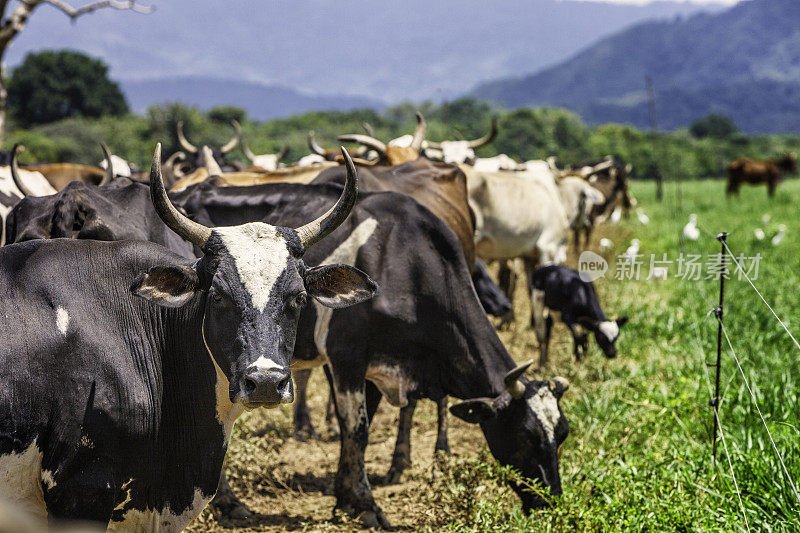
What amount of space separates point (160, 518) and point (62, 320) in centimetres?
97

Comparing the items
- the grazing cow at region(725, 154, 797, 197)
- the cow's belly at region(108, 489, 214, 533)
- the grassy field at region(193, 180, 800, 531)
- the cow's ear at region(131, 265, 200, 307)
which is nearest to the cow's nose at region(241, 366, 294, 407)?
the cow's ear at region(131, 265, 200, 307)

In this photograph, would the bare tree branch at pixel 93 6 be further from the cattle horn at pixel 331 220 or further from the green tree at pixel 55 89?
the green tree at pixel 55 89

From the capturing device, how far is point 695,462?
15.4 ft

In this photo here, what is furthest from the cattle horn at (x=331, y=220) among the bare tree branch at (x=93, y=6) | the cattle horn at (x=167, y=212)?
the bare tree branch at (x=93, y=6)

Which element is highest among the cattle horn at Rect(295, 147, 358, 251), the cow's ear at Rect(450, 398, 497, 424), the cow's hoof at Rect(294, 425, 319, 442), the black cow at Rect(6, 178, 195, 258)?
the cattle horn at Rect(295, 147, 358, 251)

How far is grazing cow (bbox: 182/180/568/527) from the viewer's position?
15.0 ft

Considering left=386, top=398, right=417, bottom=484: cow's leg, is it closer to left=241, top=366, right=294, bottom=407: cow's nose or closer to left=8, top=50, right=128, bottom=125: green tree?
left=241, top=366, right=294, bottom=407: cow's nose

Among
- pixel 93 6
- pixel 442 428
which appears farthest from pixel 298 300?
pixel 93 6

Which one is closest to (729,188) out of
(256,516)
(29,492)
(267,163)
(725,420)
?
(267,163)

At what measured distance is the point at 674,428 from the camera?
5445 mm

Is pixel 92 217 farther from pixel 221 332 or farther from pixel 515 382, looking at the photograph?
pixel 515 382

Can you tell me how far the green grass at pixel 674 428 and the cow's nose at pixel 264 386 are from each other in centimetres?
169

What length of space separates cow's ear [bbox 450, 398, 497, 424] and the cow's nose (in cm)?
164

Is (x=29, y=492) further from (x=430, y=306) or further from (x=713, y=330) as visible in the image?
(x=713, y=330)
